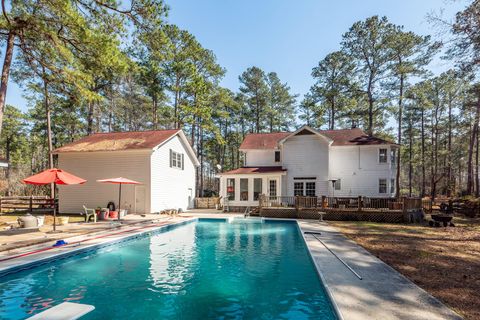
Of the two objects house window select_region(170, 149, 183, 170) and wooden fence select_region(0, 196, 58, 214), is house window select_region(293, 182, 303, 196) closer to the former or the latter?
house window select_region(170, 149, 183, 170)

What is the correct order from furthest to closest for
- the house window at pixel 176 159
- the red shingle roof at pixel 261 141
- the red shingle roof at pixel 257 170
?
the red shingle roof at pixel 261 141, the red shingle roof at pixel 257 170, the house window at pixel 176 159

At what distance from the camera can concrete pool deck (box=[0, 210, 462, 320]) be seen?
4254 mm

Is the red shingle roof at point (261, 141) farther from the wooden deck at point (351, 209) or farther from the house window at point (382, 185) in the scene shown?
the house window at point (382, 185)

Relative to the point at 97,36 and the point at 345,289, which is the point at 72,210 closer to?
the point at 97,36

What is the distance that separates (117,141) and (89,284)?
52.2 feet

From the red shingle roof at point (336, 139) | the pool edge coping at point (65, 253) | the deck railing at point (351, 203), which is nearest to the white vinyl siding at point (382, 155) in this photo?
the red shingle roof at point (336, 139)

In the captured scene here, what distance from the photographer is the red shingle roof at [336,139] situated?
910 inches

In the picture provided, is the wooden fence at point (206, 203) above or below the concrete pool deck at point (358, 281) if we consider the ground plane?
below

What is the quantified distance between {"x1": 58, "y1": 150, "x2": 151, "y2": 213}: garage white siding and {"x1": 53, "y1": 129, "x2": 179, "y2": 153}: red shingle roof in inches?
16.1

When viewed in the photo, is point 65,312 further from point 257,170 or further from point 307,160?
point 307,160

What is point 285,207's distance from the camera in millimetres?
19062

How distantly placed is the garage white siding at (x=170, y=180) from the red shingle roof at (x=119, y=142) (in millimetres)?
726

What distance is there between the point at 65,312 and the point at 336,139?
939 inches

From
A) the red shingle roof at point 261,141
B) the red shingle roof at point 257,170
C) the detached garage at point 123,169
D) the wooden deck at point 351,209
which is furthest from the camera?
the red shingle roof at point 261,141
